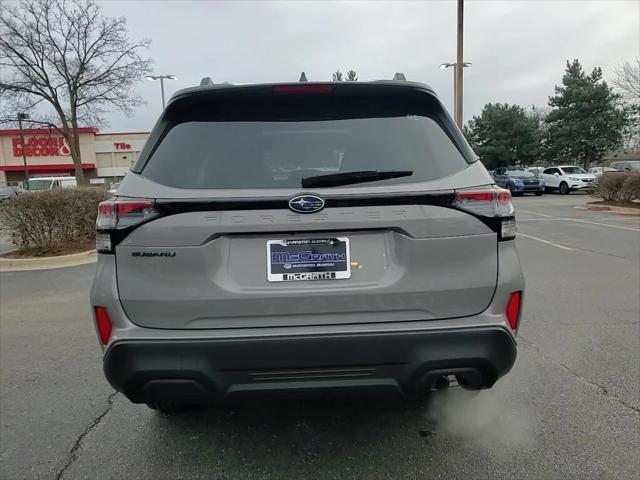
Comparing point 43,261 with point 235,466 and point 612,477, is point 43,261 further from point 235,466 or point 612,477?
point 612,477

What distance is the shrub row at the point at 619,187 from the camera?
17484mm

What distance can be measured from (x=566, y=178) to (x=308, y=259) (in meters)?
31.6

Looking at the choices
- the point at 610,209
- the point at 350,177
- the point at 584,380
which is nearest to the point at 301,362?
the point at 350,177

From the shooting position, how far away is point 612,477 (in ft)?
8.04

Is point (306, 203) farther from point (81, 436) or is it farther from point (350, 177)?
point (81, 436)

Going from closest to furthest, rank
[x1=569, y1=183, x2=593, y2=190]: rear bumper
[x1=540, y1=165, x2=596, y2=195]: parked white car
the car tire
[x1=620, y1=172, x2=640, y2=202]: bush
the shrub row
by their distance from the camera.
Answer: [x1=620, y1=172, x2=640, y2=202]: bush
the shrub row
[x1=569, y1=183, x2=593, y2=190]: rear bumper
[x1=540, y1=165, x2=596, y2=195]: parked white car
the car tire

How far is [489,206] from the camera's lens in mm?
2293

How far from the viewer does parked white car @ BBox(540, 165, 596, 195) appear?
96.2 ft

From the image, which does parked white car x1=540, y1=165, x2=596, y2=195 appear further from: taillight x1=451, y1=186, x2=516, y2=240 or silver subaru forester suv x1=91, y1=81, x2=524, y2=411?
silver subaru forester suv x1=91, y1=81, x2=524, y2=411

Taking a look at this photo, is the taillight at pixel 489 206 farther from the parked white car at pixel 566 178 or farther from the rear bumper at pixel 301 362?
the parked white car at pixel 566 178

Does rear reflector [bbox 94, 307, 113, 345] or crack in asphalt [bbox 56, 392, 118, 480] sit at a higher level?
rear reflector [bbox 94, 307, 113, 345]

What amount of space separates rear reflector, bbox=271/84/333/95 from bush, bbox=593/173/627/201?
19169 mm

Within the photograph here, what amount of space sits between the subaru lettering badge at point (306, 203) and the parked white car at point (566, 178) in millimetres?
30571

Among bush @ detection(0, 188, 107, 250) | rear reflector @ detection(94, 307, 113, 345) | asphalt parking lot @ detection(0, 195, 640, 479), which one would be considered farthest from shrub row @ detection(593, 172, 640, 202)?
rear reflector @ detection(94, 307, 113, 345)
